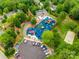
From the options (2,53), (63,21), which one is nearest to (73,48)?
(63,21)

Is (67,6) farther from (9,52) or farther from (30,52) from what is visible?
(9,52)

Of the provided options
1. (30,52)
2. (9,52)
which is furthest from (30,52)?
(9,52)

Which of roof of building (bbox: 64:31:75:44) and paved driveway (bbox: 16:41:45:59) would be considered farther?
roof of building (bbox: 64:31:75:44)

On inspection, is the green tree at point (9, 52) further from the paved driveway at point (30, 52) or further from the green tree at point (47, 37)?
the green tree at point (47, 37)

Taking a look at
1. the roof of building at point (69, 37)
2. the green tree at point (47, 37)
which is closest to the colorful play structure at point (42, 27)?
the green tree at point (47, 37)

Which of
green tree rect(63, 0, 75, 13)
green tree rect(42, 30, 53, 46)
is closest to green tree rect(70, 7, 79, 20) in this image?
green tree rect(63, 0, 75, 13)

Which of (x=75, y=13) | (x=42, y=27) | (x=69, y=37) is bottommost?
(x=69, y=37)

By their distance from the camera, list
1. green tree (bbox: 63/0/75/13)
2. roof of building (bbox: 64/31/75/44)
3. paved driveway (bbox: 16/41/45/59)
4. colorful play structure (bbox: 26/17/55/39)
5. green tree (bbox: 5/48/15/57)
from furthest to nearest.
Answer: green tree (bbox: 63/0/75/13)
colorful play structure (bbox: 26/17/55/39)
roof of building (bbox: 64/31/75/44)
paved driveway (bbox: 16/41/45/59)
green tree (bbox: 5/48/15/57)

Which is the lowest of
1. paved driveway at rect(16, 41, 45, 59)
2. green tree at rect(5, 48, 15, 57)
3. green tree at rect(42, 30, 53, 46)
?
paved driveway at rect(16, 41, 45, 59)

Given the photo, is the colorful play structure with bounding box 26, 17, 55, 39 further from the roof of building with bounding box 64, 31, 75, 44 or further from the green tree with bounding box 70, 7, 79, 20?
the green tree with bounding box 70, 7, 79, 20
